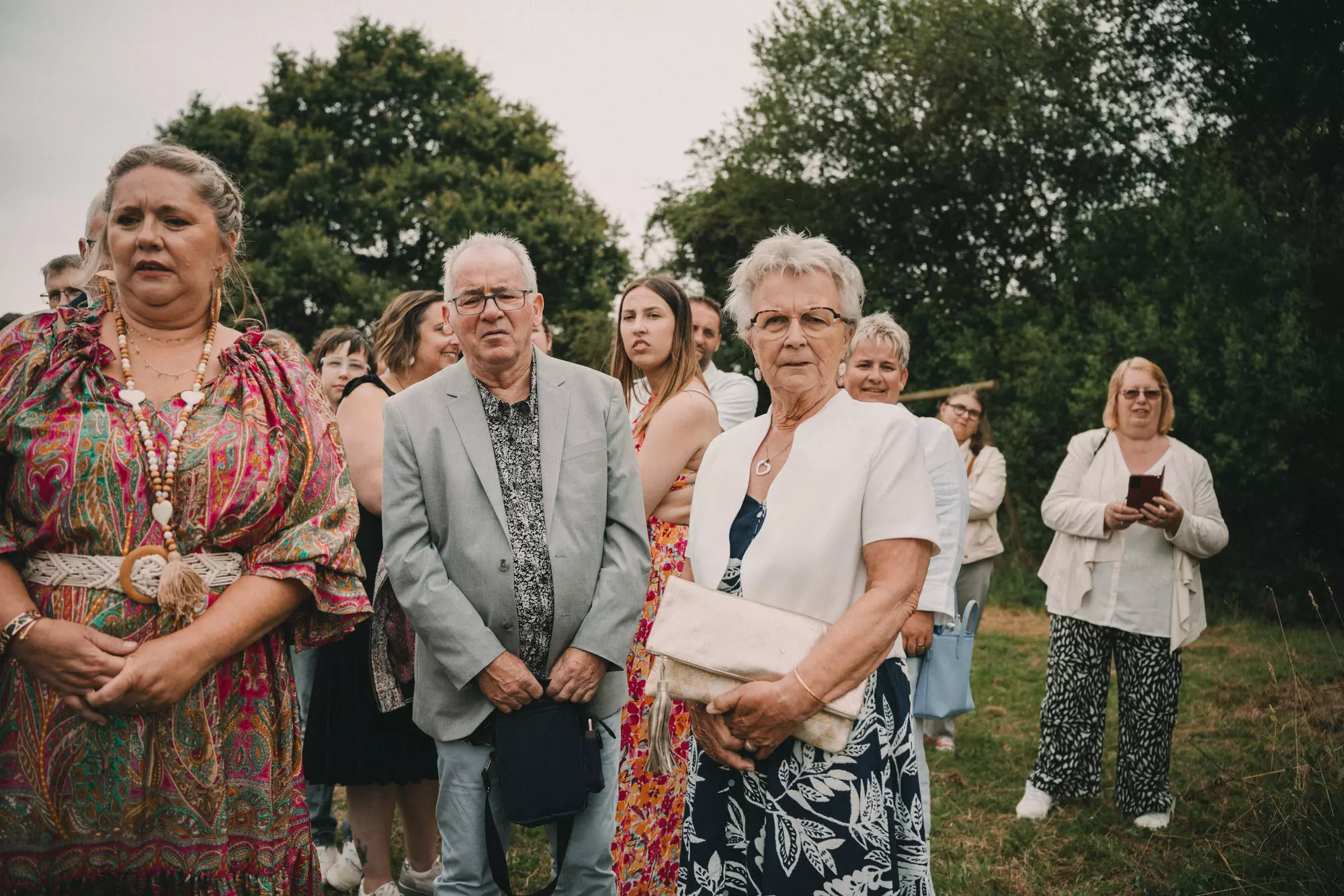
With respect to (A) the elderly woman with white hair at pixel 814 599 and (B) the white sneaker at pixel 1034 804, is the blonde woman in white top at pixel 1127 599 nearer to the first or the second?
(B) the white sneaker at pixel 1034 804

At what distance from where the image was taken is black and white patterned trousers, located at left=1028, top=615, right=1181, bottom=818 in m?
4.79

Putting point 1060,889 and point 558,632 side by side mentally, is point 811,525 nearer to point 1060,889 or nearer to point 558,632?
point 558,632

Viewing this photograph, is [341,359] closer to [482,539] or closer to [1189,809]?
[482,539]

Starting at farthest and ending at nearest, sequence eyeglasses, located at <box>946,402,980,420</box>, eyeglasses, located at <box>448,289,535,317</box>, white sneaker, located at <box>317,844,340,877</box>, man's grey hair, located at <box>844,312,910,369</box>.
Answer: eyeglasses, located at <box>946,402,980,420</box>
man's grey hair, located at <box>844,312,910,369</box>
white sneaker, located at <box>317,844,340,877</box>
eyeglasses, located at <box>448,289,535,317</box>

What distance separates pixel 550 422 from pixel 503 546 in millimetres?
410

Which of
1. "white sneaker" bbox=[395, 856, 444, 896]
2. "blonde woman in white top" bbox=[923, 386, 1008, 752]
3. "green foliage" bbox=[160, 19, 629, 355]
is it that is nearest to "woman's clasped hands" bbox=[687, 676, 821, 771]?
"white sneaker" bbox=[395, 856, 444, 896]

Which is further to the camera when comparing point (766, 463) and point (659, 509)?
point (659, 509)

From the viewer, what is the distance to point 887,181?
16.5 meters

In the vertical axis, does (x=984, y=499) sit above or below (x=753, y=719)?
above

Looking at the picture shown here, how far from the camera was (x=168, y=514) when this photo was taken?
2.05 meters

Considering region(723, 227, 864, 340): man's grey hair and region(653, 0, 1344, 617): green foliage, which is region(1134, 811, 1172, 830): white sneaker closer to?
region(723, 227, 864, 340): man's grey hair

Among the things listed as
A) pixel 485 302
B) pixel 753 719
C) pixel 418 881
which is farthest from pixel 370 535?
pixel 753 719

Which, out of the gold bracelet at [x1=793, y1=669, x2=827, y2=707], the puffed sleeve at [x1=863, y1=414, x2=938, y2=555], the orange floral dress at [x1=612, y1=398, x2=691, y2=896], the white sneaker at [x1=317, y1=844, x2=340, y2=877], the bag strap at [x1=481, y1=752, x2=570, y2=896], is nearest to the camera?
the gold bracelet at [x1=793, y1=669, x2=827, y2=707]

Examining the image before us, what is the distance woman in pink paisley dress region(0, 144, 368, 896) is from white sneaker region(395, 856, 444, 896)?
1.48m
